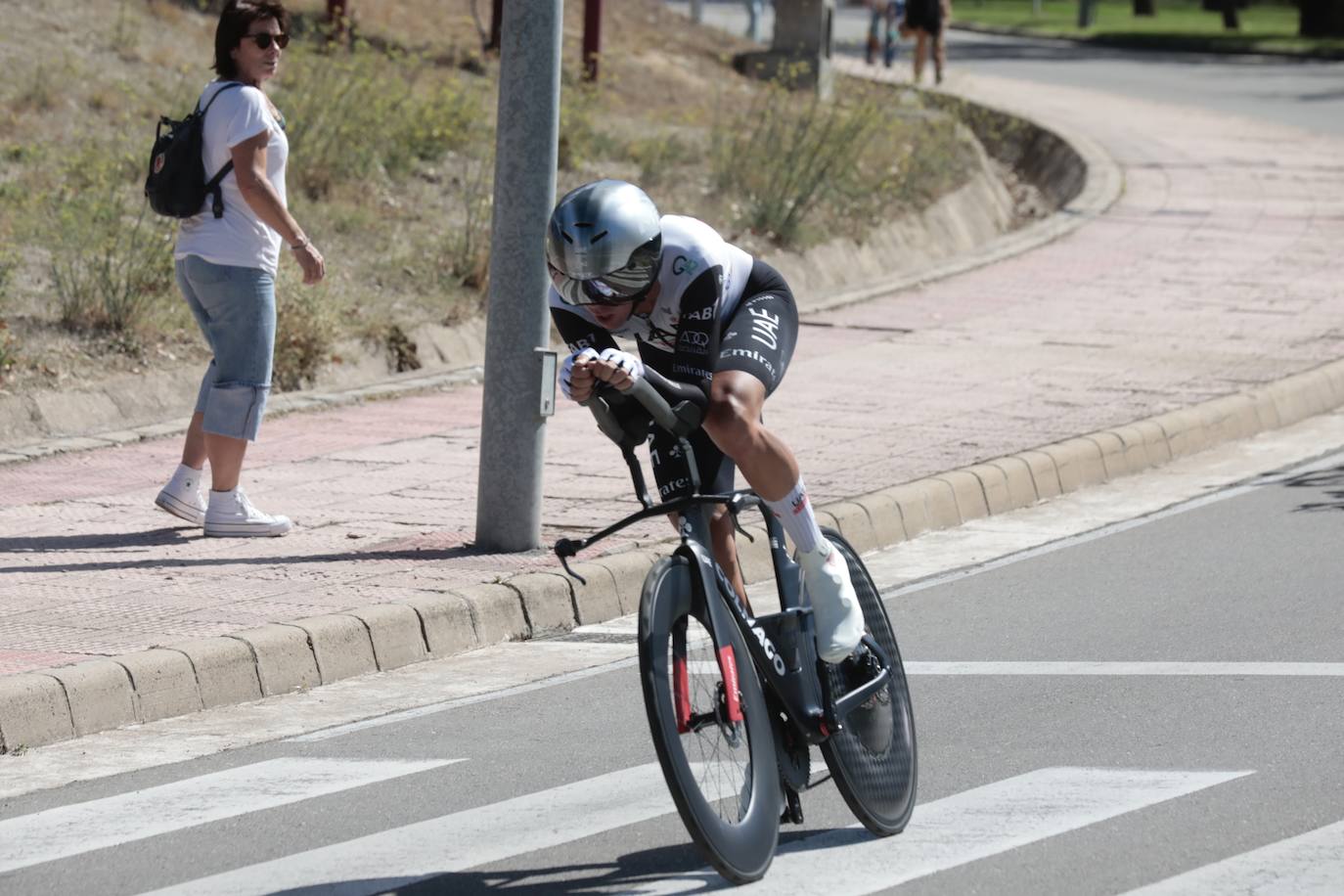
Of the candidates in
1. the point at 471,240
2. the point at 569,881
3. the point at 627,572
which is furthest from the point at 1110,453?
the point at 569,881

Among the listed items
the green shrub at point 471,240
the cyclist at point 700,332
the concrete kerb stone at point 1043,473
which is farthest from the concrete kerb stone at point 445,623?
the green shrub at point 471,240

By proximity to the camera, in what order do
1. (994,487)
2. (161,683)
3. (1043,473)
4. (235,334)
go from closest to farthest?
(161,683) → (235,334) → (994,487) → (1043,473)

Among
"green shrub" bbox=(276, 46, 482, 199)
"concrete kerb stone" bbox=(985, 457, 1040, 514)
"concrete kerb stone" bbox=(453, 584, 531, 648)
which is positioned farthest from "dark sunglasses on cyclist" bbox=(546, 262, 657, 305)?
"green shrub" bbox=(276, 46, 482, 199)

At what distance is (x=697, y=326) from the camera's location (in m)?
5.22

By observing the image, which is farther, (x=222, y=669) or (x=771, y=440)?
(x=222, y=669)

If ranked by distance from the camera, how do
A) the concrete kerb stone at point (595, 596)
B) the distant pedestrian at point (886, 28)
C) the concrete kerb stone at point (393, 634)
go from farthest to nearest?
the distant pedestrian at point (886, 28) < the concrete kerb stone at point (595, 596) < the concrete kerb stone at point (393, 634)

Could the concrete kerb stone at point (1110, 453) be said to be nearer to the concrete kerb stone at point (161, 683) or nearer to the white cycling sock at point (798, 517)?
the concrete kerb stone at point (161, 683)

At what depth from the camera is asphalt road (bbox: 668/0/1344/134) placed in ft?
95.8

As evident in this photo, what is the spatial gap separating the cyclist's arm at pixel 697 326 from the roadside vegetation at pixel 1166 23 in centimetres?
3749

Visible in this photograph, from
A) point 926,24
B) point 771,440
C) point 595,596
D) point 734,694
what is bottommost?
point 595,596

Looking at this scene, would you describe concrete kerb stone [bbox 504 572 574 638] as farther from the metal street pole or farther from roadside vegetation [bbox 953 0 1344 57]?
roadside vegetation [bbox 953 0 1344 57]

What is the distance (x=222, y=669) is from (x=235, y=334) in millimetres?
2037

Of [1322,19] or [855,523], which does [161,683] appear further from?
[1322,19]

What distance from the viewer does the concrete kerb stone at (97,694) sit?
651 centimetres
